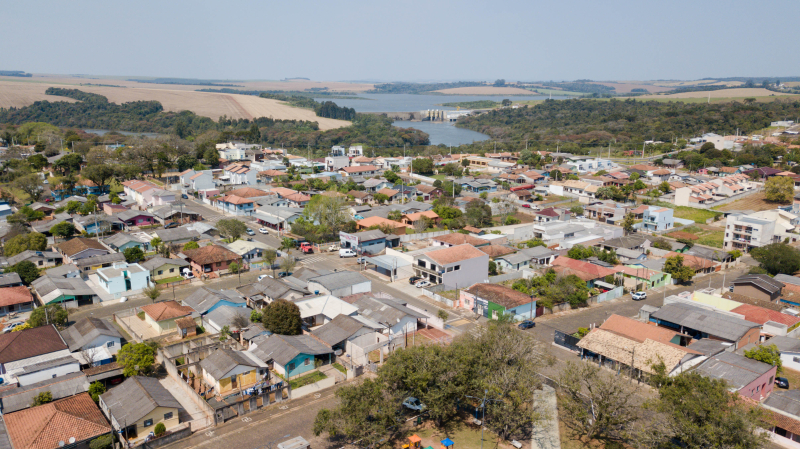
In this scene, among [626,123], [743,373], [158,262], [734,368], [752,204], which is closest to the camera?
[743,373]

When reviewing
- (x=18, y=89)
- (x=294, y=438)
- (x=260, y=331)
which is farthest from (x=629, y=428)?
(x=18, y=89)

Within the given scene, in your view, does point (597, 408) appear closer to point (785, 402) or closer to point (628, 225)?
point (785, 402)

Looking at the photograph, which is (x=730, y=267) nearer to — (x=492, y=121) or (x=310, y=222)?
(x=310, y=222)

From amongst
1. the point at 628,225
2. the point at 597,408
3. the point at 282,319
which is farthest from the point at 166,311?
the point at 628,225

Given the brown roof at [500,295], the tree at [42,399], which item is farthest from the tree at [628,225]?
the tree at [42,399]

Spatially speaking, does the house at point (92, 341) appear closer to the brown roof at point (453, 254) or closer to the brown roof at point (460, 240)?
the brown roof at point (453, 254)

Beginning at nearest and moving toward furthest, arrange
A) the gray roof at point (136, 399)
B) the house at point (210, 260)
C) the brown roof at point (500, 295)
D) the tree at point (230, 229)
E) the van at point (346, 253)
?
1. the gray roof at point (136, 399)
2. the brown roof at point (500, 295)
3. the house at point (210, 260)
4. the van at point (346, 253)
5. the tree at point (230, 229)
